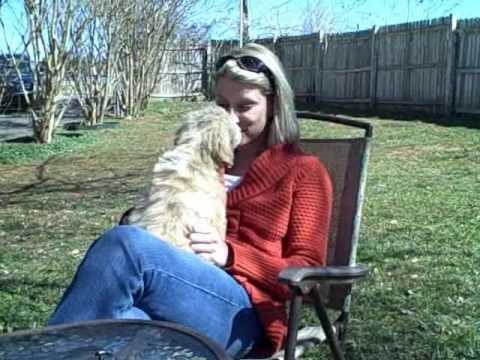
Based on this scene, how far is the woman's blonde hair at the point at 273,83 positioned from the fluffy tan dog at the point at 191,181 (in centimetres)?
15

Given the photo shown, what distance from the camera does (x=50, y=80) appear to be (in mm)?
12742

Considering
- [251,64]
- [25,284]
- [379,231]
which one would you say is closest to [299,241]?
[251,64]

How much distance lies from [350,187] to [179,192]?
69 centimetres

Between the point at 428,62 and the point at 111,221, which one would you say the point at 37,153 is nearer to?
the point at 111,221

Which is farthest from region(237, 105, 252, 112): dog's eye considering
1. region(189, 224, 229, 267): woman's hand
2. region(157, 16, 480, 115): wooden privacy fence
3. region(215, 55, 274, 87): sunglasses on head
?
region(157, 16, 480, 115): wooden privacy fence

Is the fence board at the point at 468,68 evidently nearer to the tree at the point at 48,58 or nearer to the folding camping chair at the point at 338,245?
the tree at the point at 48,58

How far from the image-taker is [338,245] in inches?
113

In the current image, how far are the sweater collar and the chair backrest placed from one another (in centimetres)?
26

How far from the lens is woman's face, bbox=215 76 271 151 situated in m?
2.83

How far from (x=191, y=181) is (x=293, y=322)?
2.48 feet

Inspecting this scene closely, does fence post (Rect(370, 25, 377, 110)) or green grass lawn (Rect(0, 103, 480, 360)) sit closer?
green grass lawn (Rect(0, 103, 480, 360))

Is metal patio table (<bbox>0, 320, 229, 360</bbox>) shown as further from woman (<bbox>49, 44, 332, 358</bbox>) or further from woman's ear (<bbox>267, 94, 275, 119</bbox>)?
woman's ear (<bbox>267, 94, 275, 119</bbox>)

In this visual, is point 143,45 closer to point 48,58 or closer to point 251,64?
point 48,58

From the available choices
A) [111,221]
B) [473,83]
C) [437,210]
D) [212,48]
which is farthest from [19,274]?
[212,48]
